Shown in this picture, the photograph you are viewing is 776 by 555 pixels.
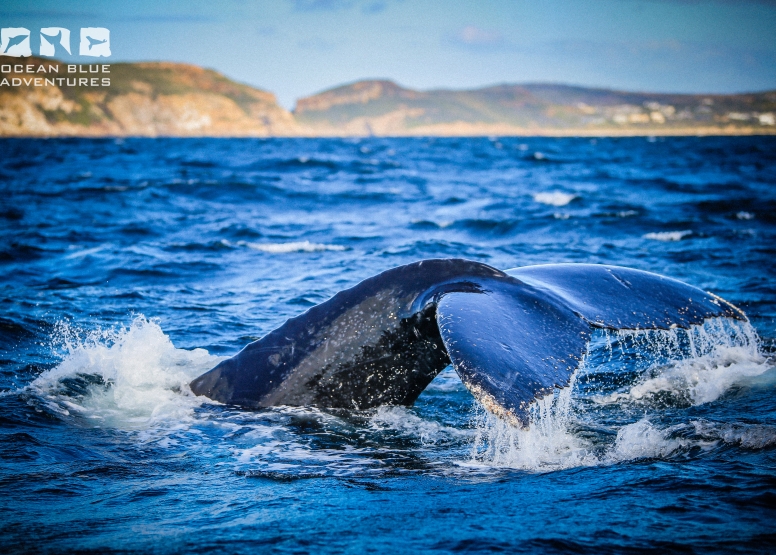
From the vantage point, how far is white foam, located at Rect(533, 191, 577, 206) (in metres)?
20.3

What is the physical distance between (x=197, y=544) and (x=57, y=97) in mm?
182544

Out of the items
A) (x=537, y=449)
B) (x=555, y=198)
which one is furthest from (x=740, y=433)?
(x=555, y=198)

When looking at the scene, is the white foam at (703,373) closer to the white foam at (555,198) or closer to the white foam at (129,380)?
the white foam at (129,380)

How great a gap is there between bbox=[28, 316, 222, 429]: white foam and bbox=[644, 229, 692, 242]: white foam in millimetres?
10340

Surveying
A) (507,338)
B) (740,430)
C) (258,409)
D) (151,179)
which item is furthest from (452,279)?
(151,179)

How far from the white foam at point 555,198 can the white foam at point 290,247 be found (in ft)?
28.3

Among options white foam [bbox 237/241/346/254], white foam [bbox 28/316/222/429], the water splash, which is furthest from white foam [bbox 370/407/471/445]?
white foam [bbox 237/241/346/254]

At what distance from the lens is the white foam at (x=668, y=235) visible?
14.1 m

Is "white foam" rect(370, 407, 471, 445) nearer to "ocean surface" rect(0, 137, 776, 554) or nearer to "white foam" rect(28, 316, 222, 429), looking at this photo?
"ocean surface" rect(0, 137, 776, 554)

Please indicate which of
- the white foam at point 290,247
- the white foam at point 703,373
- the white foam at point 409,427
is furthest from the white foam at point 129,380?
the white foam at point 290,247

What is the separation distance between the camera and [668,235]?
14.5m

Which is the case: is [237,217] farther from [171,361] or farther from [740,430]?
[740,430]

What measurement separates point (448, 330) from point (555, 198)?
733 inches

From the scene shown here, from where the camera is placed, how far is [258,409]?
476 cm
